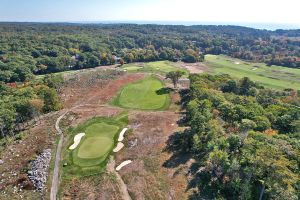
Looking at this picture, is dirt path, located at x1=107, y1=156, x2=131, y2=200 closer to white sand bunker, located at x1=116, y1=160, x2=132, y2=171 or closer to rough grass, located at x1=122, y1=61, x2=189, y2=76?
white sand bunker, located at x1=116, y1=160, x2=132, y2=171

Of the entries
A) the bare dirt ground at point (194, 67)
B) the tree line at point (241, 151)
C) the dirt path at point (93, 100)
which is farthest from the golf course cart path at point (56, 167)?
the bare dirt ground at point (194, 67)

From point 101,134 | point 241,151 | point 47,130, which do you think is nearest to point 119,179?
point 101,134

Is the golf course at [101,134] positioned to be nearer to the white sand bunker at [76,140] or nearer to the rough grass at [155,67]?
the white sand bunker at [76,140]

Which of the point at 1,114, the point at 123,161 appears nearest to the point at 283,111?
the point at 123,161

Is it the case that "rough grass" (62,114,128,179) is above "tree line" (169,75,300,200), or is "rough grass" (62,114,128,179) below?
below

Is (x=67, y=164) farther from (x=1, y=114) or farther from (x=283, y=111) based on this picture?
(x=283, y=111)

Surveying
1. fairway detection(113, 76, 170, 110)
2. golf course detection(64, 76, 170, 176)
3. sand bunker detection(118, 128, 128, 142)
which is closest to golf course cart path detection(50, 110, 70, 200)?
golf course detection(64, 76, 170, 176)
